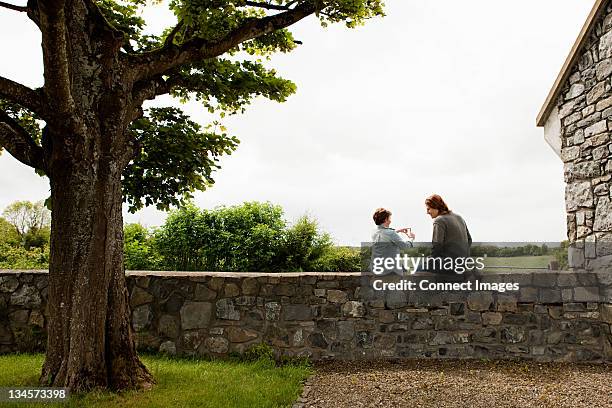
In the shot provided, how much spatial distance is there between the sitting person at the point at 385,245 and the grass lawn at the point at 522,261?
1171 millimetres

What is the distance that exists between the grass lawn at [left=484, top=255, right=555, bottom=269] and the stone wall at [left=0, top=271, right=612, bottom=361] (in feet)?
1.29

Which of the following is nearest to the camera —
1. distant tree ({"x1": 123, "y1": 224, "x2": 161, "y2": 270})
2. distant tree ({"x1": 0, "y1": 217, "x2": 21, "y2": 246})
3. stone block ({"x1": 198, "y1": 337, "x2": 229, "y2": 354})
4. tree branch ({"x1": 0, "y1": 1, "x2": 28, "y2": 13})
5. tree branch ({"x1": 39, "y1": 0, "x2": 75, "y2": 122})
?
tree branch ({"x1": 39, "y1": 0, "x2": 75, "y2": 122})

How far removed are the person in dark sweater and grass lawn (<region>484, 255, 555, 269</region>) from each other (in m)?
A: 0.47

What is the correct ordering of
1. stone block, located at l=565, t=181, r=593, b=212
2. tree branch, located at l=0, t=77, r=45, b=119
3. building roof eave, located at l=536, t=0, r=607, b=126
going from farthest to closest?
stone block, located at l=565, t=181, r=593, b=212 < building roof eave, located at l=536, t=0, r=607, b=126 < tree branch, located at l=0, t=77, r=45, b=119

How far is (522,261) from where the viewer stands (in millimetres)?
7242

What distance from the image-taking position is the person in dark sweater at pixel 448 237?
6418 mm

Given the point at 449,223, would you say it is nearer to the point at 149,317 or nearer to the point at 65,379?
the point at 149,317

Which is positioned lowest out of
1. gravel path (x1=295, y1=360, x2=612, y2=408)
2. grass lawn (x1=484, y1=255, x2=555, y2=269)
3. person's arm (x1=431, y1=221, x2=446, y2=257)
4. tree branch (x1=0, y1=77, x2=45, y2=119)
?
gravel path (x1=295, y1=360, x2=612, y2=408)

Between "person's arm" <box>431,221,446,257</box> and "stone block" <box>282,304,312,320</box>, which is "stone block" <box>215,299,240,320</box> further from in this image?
"person's arm" <box>431,221,446,257</box>

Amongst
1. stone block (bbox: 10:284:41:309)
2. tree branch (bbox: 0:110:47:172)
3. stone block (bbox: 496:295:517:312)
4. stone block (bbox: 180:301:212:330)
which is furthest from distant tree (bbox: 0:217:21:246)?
stone block (bbox: 496:295:517:312)

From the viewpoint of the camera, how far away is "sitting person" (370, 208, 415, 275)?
21.2ft

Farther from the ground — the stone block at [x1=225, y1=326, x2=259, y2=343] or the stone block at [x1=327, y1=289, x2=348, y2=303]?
the stone block at [x1=327, y1=289, x2=348, y2=303]

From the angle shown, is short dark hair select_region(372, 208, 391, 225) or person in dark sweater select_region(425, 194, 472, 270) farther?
short dark hair select_region(372, 208, 391, 225)

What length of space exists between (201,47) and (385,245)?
3.33m
